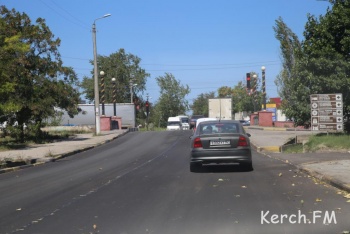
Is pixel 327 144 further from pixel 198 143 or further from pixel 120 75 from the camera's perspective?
pixel 120 75

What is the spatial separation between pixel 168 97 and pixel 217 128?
77.0 m

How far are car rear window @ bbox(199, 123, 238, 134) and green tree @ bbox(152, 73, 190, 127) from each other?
2999 inches

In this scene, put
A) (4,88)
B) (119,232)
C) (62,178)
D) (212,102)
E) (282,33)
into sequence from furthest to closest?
(212,102) → (282,33) → (4,88) → (62,178) → (119,232)

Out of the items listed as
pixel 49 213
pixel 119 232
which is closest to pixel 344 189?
pixel 119 232

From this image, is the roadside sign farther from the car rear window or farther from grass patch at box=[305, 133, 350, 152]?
the car rear window

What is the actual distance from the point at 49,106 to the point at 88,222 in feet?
85.6

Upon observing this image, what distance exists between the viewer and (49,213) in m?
8.18

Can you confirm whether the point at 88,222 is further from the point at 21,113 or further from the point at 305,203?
the point at 21,113

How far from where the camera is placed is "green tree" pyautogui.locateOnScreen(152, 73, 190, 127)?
90.2m

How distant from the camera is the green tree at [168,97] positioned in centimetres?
9019

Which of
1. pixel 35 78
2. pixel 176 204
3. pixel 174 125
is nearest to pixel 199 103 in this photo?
pixel 174 125

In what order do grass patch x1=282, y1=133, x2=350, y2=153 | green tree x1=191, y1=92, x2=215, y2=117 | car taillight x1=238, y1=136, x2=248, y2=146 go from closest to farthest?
car taillight x1=238, y1=136, x2=248, y2=146, grass patch x1=282, y1=133, x2=350, y2=153, green tree x1=191, y1=92, x2=215, y2=117

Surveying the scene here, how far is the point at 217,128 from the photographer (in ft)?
44.2

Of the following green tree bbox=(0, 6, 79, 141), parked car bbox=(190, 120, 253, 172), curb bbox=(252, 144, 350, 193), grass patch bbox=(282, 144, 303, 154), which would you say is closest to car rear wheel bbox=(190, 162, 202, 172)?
parked car bbox=(190, 120, 253, 172)
